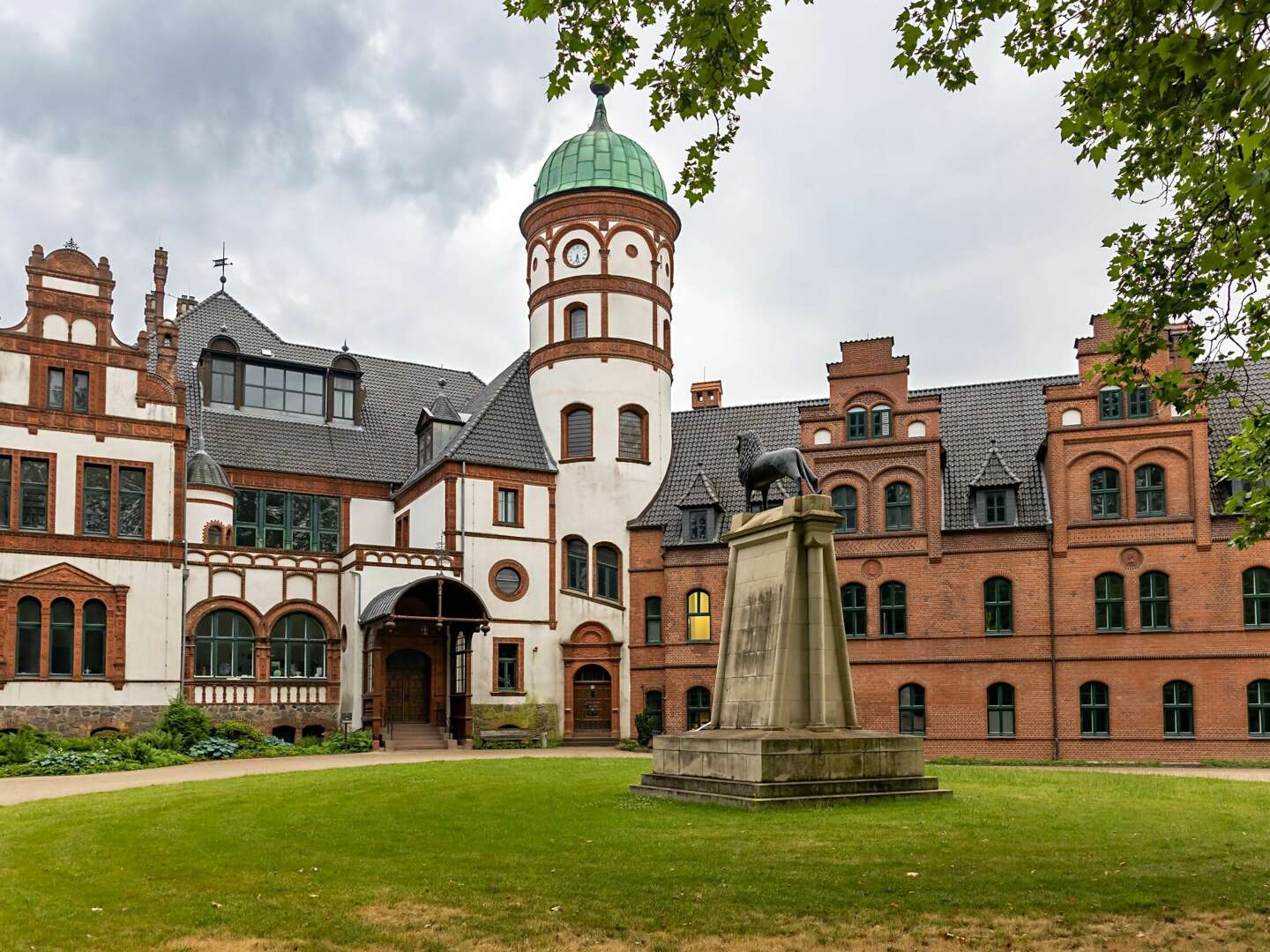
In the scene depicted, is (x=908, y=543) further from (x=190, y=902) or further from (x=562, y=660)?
(x=190, y=902)

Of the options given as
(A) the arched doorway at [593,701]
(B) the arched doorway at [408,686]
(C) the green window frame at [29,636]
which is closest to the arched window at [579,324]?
(A) the arched doorway at [593,701]

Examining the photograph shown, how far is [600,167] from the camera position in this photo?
1842 inches

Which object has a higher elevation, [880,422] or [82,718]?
[880,422]

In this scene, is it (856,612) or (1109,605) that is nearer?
(1109,605)

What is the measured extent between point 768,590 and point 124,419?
2505 centimetres

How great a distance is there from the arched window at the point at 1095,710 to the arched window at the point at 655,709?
13.4m

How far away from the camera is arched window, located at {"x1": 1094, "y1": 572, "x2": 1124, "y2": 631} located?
3784 centimetres

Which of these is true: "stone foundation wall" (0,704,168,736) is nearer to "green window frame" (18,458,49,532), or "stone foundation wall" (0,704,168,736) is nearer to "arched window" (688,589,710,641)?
"green window frame" (18,458,49,532)

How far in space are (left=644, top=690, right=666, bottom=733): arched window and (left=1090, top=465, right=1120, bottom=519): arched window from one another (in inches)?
600

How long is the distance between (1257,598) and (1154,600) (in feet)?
8.99

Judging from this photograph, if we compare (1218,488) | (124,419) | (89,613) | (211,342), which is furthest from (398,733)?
(1218,488)

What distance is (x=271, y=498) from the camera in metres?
44.5

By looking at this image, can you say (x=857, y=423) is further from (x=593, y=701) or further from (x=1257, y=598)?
(x=593, y=701)

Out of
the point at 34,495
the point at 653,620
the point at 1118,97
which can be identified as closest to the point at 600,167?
the point at 653,620
